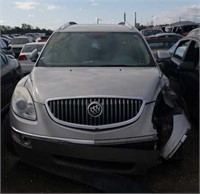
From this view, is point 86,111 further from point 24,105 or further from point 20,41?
point 20,41

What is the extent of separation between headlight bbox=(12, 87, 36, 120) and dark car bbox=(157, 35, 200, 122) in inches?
102

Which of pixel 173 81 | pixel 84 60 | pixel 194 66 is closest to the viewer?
pixel 84 60

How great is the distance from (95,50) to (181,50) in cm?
279

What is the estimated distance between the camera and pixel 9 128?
4.83 meters

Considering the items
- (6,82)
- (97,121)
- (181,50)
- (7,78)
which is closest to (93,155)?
(97,121)

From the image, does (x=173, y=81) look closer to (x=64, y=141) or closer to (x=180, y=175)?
(x=180, y=175)

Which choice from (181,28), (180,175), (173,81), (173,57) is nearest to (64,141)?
(180,175)

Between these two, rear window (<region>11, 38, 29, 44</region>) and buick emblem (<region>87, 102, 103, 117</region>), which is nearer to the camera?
buick emblem (<region>87, 102, 103, 117</region>)

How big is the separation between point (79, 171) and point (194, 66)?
300cm

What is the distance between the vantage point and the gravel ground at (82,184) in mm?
4355

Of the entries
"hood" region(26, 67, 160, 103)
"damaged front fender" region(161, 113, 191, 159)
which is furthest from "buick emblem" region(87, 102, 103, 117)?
"damaged front fender" region(161, 113, 191, 159)

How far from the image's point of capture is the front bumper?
4125 mm

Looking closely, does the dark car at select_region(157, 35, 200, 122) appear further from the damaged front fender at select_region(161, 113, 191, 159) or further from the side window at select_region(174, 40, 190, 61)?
the damaged front fender at select_region(161, 113, 191, 159)

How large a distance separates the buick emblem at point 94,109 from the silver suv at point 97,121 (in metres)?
0.01
